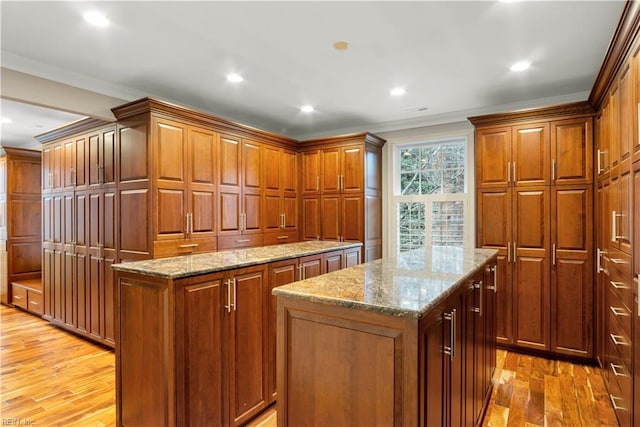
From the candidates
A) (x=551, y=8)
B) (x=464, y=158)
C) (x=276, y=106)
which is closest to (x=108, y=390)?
(x=276, y=106)

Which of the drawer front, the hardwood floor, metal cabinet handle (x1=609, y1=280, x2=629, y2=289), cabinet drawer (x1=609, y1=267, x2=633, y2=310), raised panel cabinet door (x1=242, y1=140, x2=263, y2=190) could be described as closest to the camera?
cabinet drawer (x1=609, y1=267, x2=633, y2=310)

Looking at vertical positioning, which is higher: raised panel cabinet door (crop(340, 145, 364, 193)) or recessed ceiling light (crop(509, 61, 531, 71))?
recessed ceiling light (crop(509, 61, 531, 71))

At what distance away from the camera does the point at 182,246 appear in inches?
130

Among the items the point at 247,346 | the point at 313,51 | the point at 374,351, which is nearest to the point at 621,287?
the point at 374,351

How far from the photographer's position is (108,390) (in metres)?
2.75

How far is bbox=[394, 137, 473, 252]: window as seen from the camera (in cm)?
438

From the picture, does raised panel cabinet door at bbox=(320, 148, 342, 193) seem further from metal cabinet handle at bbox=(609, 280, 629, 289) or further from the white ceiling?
metal cabinet handle at bbox=(609, 280, 629, 289)

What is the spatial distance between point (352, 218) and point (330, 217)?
0.34 meters

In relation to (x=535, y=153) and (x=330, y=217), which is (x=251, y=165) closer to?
(x=330, y=217)

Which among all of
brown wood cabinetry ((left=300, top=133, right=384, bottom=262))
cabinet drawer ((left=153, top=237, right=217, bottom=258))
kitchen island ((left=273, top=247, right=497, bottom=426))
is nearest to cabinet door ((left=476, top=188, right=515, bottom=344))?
brown wood cabinetry ((left=300, top=133, right=384, bottom=262))

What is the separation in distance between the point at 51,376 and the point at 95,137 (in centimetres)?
232

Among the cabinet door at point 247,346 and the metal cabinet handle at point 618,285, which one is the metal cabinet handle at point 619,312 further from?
the cabinet door at point 247,346

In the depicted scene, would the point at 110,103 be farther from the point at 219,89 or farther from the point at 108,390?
the point at 108,390

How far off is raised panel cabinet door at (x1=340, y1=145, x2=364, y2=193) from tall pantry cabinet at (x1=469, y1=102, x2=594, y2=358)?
1.41 metres
